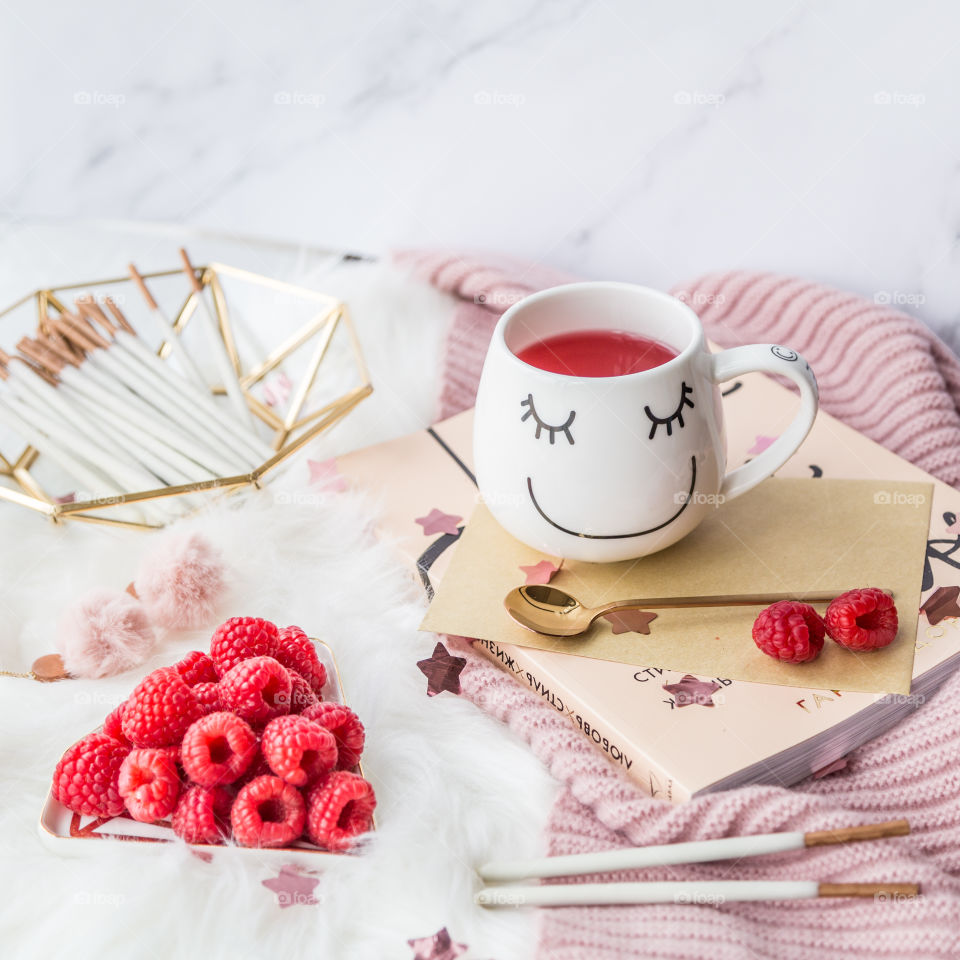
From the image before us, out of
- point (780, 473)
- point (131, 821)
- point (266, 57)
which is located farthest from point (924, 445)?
point (266, 57)

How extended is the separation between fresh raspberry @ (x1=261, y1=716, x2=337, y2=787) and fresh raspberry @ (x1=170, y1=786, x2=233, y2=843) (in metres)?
0.04

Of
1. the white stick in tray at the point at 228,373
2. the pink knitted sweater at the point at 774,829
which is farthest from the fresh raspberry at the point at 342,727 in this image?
the white stick in tray at the point at 228,373

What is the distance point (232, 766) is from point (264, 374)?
0.51m

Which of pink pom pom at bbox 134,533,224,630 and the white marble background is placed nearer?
pink pom pom at bbox 134,533,224,630

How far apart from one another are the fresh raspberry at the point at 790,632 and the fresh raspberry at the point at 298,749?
0.28 m

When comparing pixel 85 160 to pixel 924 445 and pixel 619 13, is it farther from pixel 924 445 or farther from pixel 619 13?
pixel 924 445

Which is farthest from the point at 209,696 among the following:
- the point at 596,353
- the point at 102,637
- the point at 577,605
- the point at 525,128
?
the point at 525,128

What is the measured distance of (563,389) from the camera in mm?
635

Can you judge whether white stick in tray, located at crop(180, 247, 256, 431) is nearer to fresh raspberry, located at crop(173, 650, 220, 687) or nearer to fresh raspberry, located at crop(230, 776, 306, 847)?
fresh raspberry, located at crop(173, 650, 220, 687)

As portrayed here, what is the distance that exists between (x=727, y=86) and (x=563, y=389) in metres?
0.53

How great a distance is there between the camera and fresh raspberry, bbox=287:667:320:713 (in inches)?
24.0

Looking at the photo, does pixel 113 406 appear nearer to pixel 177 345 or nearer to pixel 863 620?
pixel 177 345

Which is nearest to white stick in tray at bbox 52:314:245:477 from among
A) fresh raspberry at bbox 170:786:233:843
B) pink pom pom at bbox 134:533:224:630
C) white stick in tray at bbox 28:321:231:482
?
white stick in tray at bbox 28:321:231:482

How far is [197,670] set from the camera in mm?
633
